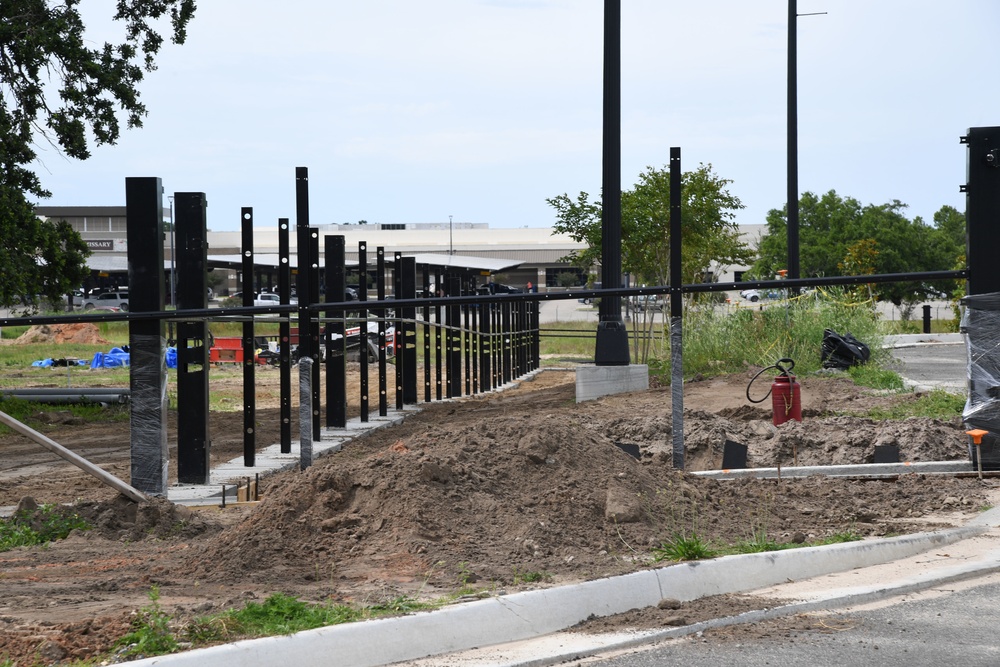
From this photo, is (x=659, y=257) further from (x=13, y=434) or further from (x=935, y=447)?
(x=935, y=447)

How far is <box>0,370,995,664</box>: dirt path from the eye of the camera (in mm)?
5816

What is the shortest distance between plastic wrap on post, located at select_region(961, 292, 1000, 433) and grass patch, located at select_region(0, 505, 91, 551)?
6832 mm

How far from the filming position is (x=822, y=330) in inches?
768

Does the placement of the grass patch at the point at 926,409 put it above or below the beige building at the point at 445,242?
below

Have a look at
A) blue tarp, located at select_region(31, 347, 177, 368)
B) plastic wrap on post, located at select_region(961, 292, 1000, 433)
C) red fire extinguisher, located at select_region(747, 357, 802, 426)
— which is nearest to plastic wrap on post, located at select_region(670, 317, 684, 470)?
plastic wrap on post, located at select_region(961, 292, 1000, 433)

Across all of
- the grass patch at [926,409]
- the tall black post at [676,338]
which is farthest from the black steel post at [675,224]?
the grass patch at [926,409]

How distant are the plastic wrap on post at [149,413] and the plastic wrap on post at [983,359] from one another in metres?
6.31

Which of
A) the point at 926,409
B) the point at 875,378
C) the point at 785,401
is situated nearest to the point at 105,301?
the point at 875,378

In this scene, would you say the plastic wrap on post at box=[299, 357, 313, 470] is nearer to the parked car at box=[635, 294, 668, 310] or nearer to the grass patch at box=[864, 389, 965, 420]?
the parked car at box=[635, 294, 668, 310]

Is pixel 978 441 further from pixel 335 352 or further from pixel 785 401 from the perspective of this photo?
pixel 335 352

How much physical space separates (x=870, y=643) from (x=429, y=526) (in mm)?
2486

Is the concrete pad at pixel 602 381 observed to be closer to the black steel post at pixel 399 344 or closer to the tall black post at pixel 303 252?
the black steel post at pixel 399 344

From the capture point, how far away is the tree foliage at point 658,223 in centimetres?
3012

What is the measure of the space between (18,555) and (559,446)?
3.33m
